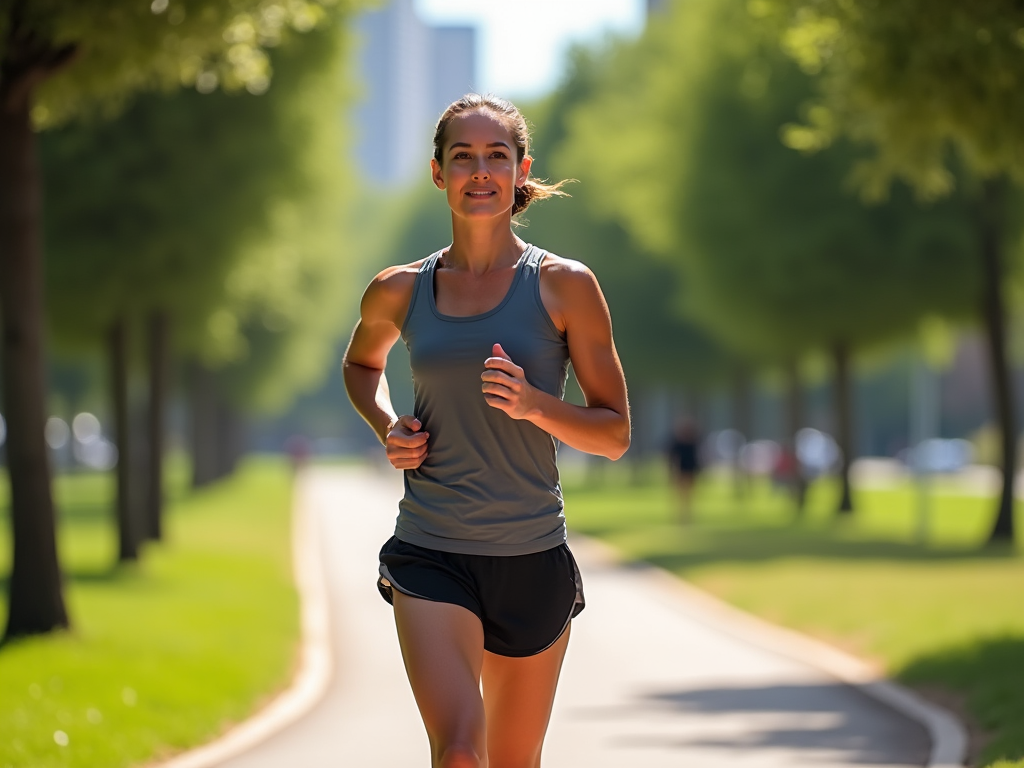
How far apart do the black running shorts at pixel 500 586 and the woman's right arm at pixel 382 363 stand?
270 millimetres

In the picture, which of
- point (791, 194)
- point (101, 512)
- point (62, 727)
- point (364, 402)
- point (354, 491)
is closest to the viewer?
point (364, 402)

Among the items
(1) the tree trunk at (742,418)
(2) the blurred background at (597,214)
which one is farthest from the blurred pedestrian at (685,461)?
(1) the tree trunk at (742,418)

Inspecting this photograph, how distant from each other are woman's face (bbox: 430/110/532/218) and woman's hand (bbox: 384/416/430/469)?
596 mm

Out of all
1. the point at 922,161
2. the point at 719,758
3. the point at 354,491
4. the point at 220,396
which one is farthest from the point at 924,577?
the point at 354,491

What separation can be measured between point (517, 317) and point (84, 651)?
280 inches

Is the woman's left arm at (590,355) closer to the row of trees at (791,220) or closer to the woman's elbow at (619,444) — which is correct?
the woman's elbow at (619,444)

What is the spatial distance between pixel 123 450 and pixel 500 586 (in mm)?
15785

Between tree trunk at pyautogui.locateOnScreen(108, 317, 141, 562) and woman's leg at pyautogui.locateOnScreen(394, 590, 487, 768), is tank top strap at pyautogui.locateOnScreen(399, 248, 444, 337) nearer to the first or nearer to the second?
woman's leg at pyautogui.locateOnScreen(394, 590, 487, 768)

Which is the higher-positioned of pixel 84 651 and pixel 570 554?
pixel 570 554

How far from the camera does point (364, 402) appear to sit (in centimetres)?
520

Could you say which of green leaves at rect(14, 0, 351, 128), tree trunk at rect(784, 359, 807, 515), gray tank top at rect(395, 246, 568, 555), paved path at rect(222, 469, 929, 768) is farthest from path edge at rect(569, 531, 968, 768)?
tree trunk at rect(784, 359, 807, 515)

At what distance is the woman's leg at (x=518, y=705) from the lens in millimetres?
4754

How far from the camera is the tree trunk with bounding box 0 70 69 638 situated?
11383 millimetres

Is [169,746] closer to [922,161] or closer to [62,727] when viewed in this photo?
[62,727]
